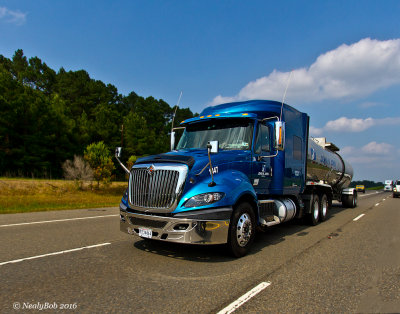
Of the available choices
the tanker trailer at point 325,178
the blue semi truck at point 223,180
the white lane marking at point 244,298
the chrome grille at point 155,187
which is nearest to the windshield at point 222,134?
the blue semi truck at point 223,180

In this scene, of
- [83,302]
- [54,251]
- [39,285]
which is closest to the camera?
[83,302]

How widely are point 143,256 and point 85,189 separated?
24298 mm

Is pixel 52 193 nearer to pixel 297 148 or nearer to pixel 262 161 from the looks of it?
pixel 297 148

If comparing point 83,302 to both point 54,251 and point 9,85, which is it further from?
point 9,85

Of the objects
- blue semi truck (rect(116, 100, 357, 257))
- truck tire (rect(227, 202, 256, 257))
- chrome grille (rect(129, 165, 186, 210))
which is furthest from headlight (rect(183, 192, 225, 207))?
truck tire (rect(227, 202, 256, 257))

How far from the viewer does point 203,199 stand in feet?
15.4

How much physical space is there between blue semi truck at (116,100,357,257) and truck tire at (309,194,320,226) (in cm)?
68

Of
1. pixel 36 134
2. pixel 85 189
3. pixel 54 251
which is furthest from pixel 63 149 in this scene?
pixel 54 251

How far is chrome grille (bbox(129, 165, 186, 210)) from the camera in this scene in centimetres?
476

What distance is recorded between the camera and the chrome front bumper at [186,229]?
450 cm

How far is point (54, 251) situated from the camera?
5328mm

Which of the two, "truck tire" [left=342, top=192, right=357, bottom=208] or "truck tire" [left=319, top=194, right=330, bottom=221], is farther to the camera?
"truck tire" [left=342, top=192, right=357, bottom=208]

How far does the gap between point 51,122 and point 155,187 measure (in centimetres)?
4032

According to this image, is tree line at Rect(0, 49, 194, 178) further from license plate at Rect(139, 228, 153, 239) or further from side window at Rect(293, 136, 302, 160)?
license plate at Rect(139, 228, 153, 239)
